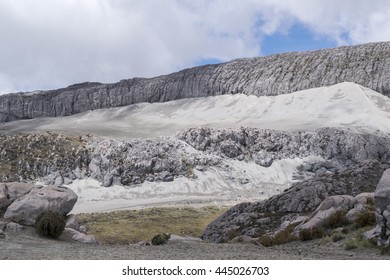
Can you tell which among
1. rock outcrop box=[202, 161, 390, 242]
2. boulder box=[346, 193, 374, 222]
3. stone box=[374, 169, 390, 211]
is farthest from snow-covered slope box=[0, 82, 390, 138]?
stone box=[374, 169, 390, 211]

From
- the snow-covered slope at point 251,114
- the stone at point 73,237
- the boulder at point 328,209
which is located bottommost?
the stone at point 73,237

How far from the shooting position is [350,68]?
468ft

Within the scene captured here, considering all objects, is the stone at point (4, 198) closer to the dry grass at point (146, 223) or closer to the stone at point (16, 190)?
the stone at point (16, 190)

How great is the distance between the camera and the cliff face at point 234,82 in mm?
141875

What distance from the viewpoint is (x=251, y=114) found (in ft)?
439

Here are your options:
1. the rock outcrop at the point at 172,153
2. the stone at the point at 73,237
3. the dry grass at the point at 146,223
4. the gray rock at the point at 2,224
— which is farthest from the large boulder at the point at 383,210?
the rock outcrop at the point at 172,153

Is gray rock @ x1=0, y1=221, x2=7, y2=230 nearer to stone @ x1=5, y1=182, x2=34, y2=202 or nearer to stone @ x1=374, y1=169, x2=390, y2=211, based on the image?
stone @ x1=5, y1=182, x2=34, y2=202

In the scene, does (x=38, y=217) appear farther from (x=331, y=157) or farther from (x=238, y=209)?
(x=331, y=157)

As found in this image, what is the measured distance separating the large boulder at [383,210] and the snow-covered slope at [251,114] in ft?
319

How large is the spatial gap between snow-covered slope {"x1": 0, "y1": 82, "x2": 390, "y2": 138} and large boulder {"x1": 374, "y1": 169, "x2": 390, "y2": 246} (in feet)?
319

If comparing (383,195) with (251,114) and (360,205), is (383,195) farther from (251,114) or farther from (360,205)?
Result: (251,114)

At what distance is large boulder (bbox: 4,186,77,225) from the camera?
25225mm

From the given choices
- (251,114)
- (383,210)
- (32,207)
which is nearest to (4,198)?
(32,207)

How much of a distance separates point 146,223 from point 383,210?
134 feet
